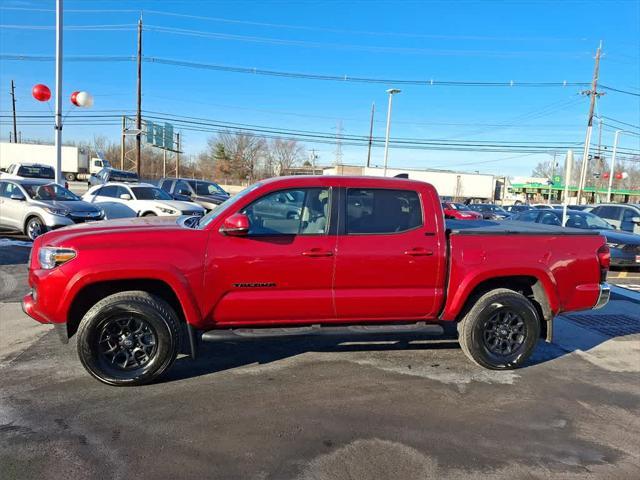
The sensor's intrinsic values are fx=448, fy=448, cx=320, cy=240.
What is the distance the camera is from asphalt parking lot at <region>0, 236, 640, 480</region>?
9.66 feet

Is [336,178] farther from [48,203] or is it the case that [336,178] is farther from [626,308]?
[48,203]

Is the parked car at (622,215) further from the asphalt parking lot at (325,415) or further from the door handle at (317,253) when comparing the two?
the door handle at (317,253)

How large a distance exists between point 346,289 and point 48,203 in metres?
10.6

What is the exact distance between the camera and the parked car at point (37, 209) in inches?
449

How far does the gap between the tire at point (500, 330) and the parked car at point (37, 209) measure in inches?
411

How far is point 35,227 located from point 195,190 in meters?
8.07

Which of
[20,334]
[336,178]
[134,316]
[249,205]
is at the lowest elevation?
[20,334]

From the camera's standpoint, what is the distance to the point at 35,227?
11.5 m

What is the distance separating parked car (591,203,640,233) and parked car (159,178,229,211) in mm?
13771

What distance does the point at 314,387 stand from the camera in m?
4.08

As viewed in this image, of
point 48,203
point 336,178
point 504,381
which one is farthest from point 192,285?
point 48,203

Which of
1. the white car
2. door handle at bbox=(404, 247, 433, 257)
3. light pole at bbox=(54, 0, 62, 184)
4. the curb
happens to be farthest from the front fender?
light pole at bbox=(54, 0, 62, 184)

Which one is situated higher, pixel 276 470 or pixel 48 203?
pixel 48 203

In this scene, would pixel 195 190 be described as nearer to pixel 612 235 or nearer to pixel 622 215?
pixel 612 235
